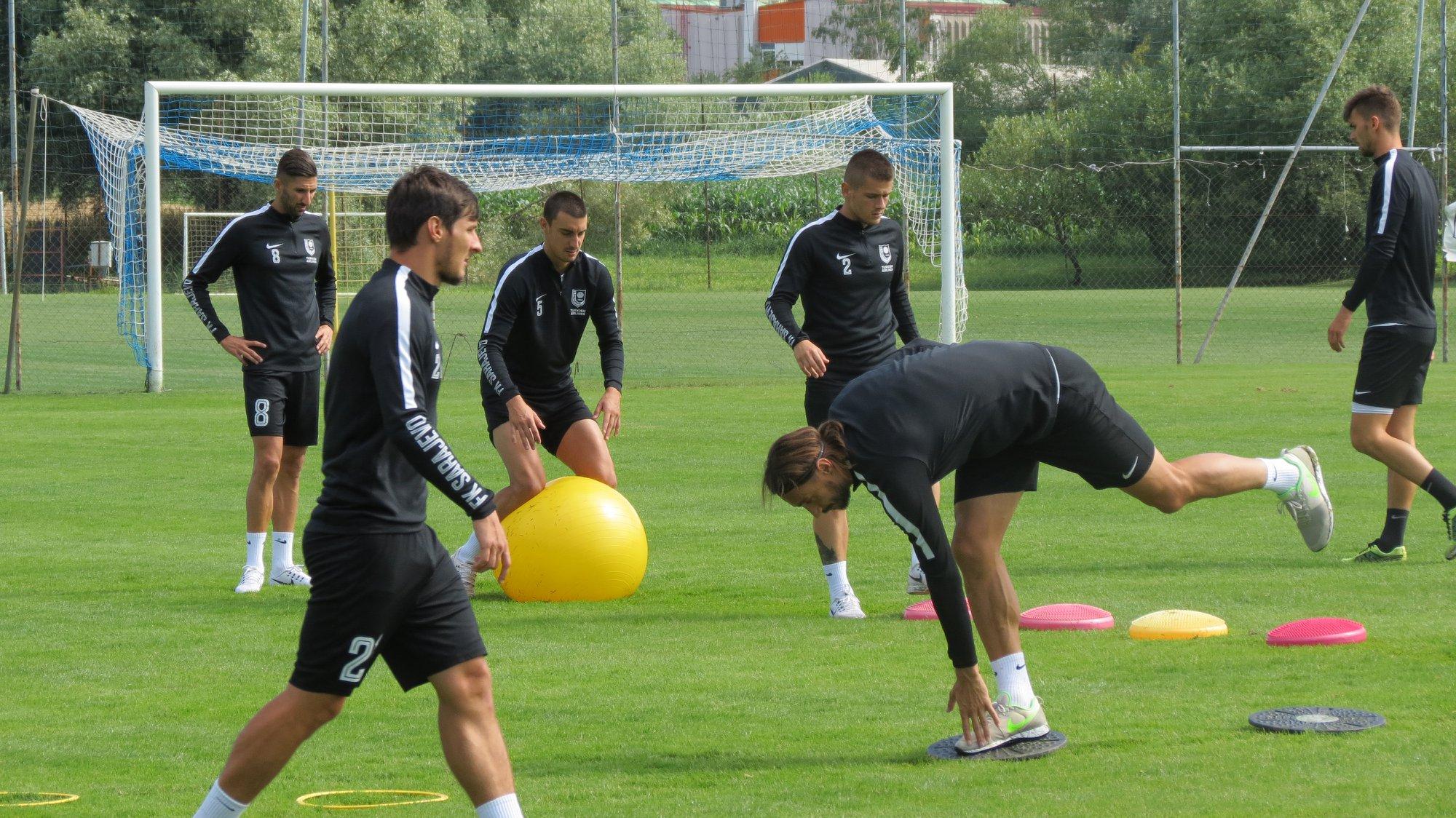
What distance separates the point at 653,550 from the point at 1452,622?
4431mm

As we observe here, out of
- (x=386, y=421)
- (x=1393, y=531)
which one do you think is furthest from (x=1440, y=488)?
(x=386, y=421)

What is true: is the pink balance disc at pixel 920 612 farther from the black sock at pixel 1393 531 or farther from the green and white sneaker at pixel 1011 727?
the black sock at pixel 1393 531

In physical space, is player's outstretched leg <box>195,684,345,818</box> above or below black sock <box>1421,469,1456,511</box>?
below

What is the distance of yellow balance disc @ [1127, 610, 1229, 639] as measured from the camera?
698 cm

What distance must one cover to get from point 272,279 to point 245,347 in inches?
17.4

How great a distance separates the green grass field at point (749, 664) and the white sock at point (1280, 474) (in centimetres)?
65

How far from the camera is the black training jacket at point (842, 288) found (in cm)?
812

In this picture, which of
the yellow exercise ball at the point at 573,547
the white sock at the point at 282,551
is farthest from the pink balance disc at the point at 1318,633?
the white sock at the point at 282,551

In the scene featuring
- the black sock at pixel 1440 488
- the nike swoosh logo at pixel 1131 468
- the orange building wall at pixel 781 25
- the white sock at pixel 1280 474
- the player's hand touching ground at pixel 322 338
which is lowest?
the black sock at pixel 1440 488

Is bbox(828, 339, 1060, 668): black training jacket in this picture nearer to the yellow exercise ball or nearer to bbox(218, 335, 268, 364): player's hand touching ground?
the yellow exercise ball

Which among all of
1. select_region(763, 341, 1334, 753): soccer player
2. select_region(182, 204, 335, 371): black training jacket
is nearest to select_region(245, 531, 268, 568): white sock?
select_region(182, 204, 335, 371): black training jacket

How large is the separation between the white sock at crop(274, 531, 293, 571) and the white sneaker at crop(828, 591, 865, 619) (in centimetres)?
302

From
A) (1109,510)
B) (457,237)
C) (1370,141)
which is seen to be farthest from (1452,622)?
(457,237)

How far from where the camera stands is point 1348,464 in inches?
498
